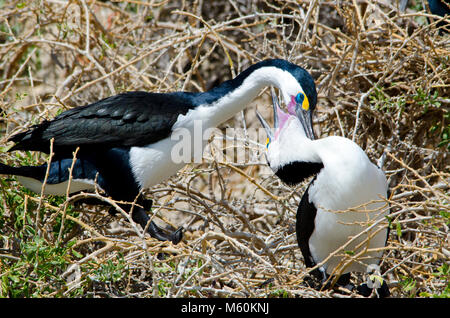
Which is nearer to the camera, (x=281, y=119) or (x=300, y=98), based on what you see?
(x=281, y=119)

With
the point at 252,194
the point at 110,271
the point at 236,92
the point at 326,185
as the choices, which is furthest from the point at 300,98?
the point at 110,271

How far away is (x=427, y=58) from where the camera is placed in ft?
12.2

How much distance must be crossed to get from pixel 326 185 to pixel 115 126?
121cm

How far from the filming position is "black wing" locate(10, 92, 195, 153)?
3.49m

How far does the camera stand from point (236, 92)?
3.53m

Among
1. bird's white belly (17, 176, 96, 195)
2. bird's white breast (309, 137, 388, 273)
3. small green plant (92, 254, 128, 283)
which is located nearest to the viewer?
small green plant (92, 254, 128, 283)

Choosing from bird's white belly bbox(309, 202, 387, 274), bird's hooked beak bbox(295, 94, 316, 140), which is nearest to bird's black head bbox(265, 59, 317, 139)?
bird's hooked beak bbox(295, 94, 316, 140)

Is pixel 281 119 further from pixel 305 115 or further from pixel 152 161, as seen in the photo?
pixel 152 161

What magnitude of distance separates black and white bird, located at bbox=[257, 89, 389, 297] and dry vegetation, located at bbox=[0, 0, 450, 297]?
14 cm

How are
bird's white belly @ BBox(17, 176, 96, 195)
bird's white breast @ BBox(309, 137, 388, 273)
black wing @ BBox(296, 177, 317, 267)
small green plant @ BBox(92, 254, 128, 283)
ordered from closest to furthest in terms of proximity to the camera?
small green plant @ BBox(92, 254, 128, 283), bird's white breast @ BBox(309, 137, 388, 273), black wing @ BBox(296, 177, 317, 267), bird's white belly @ BBox(17, 176, 96, 195)

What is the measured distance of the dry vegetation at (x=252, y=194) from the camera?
275 centimetres

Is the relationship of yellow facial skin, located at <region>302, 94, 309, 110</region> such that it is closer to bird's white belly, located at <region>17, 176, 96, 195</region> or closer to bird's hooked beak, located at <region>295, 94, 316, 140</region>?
bird's hooked beak, located at <region>295, 94, 316, 140</region>

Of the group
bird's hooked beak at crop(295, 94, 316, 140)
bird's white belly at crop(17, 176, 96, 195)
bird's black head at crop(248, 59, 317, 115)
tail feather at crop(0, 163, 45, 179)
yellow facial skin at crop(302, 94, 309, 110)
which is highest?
bird's black head at crop(248, 59, 317, 115)
